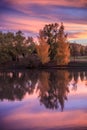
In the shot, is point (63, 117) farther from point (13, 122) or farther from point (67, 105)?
point (67, 105)

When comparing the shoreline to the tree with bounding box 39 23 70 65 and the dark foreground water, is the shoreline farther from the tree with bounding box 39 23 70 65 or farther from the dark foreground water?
the dark foreground water

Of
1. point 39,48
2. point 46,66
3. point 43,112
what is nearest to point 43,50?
point 39,48

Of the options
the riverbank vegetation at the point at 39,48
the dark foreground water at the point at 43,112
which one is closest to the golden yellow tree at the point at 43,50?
the riverbank vegetation at the point at 39,48

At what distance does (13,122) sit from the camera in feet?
45.9

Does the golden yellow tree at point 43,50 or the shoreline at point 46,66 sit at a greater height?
the golden yellow tree at point 43,50

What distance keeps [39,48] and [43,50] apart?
98 centimetres

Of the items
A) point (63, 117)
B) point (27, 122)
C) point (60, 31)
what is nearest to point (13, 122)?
point (27, 122)

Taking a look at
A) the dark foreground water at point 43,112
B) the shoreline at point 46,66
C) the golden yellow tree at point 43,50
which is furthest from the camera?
the golden yellow tree at point 43,50

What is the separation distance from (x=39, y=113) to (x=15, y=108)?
6.55 feet

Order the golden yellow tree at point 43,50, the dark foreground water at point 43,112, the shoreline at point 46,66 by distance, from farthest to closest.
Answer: the golden yellow tree at point 43,50, the shoreline at point 46,66, the dark foreground water at point 43,112

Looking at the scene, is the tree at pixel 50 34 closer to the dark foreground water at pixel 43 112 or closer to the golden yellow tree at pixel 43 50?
the golden yellow tree at pixel 43 50

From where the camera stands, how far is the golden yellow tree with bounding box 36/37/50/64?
74500mm

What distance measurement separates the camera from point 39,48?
77188mm

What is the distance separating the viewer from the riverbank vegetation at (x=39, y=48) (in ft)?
246
